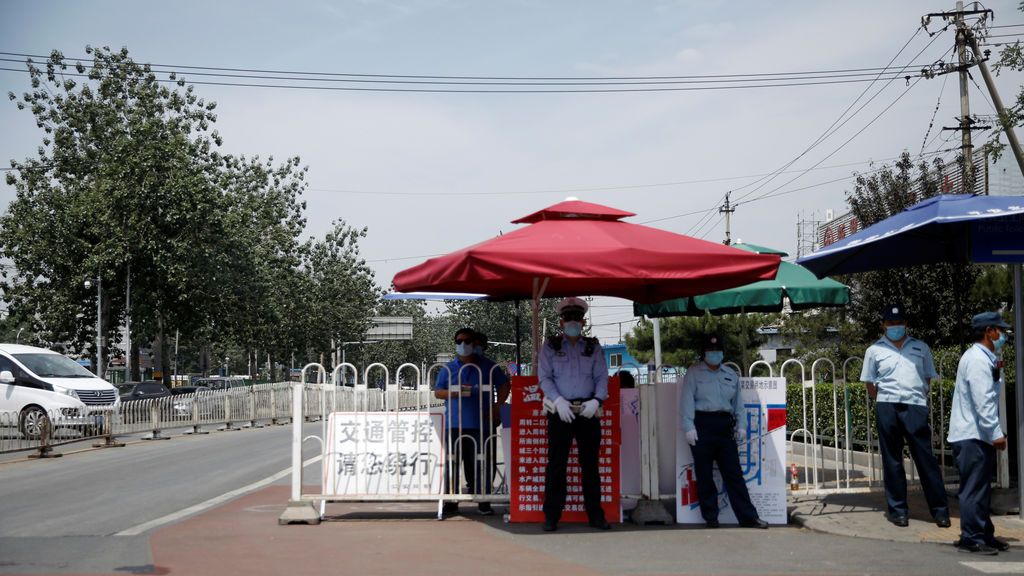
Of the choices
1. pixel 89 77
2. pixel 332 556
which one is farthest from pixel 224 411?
pixel 332 556

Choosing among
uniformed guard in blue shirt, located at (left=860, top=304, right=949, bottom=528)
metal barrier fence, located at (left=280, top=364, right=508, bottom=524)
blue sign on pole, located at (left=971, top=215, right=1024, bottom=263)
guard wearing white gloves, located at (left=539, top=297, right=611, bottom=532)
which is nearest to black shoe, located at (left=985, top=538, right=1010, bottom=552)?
uniformed guard in blue shirt, located at (left=860, top=304, right=949, bottom=528)

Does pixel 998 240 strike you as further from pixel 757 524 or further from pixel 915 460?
pixel 757 524

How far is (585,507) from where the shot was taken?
888cm

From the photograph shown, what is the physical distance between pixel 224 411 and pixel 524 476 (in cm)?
2207

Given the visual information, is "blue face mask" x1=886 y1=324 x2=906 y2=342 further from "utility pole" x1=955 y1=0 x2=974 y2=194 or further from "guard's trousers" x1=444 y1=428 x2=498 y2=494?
"utility pole" x1=955 y1=0 x2=974 y2=194

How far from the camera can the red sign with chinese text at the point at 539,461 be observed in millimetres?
8969

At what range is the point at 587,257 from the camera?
8086mm

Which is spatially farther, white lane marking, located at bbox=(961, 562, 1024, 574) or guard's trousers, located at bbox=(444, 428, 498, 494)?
guard's trousers, located at bbox=(444, 428, 498, 494)

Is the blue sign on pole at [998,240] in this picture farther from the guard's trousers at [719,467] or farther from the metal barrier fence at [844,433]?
the guard's trousers at [719,467]

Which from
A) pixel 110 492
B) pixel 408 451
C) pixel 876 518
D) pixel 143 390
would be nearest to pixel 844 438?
pixel 876 518

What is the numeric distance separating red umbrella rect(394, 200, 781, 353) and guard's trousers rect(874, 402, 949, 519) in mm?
1695

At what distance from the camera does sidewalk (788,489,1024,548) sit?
26.4ft

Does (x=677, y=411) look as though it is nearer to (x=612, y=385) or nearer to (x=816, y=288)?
(x=612, y=385)

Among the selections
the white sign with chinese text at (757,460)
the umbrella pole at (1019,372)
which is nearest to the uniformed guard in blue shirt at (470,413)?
the white sign with chinese text at (757,460)
